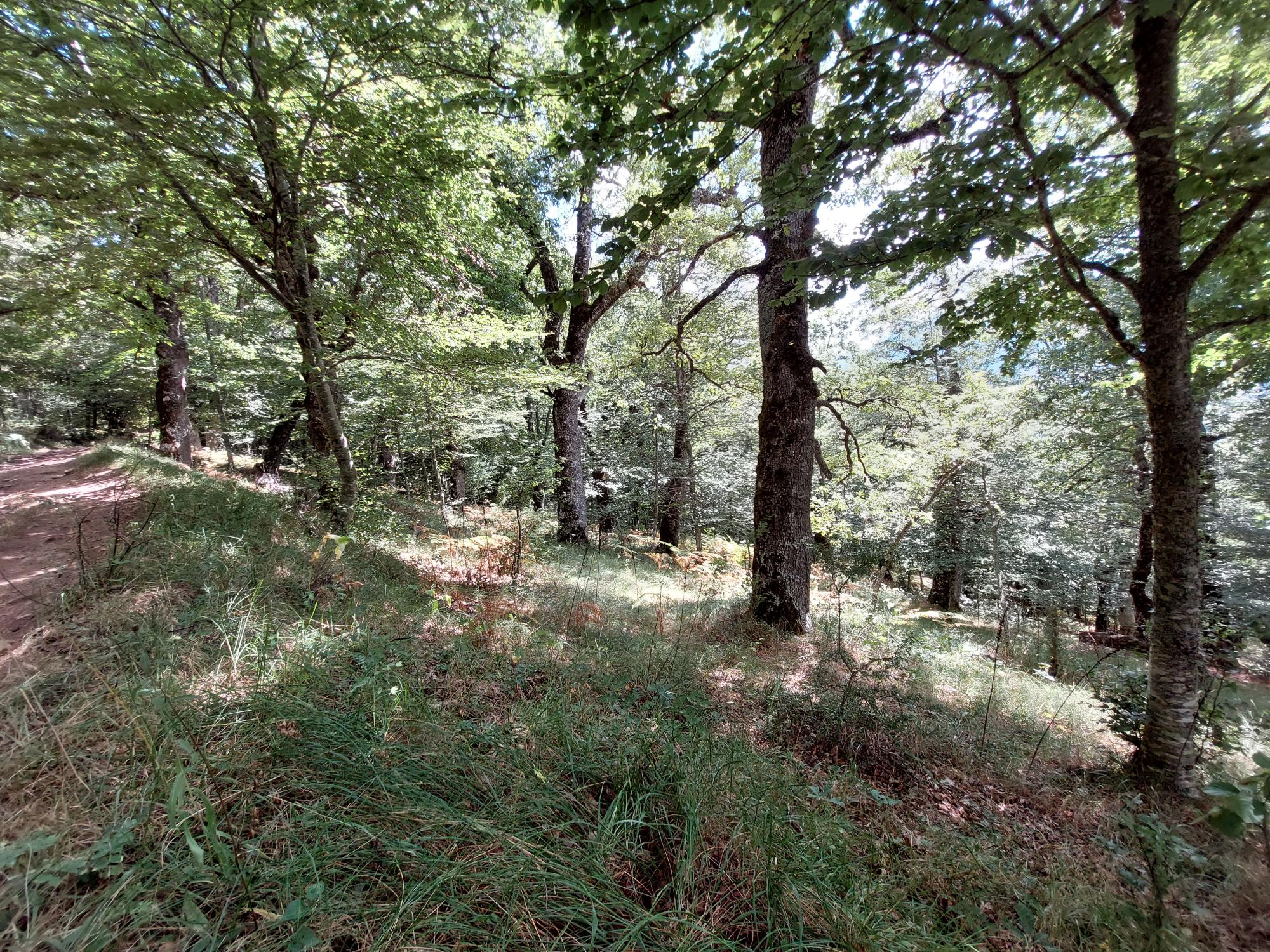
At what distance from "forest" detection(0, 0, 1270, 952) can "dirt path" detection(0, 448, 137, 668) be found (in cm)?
7

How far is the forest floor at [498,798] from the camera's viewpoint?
155 cm

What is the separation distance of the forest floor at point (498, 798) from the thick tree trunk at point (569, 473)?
6.49 m

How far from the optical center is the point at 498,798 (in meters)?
2.07

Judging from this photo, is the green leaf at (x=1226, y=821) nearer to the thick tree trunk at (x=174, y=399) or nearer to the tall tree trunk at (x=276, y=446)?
the thick tree trunk at (x=174, y=399)

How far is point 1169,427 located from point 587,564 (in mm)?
7587

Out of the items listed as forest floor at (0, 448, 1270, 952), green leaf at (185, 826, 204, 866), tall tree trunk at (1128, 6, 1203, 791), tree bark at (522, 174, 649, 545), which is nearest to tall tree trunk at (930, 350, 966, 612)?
tree bark at (522, 174, 649, 545)

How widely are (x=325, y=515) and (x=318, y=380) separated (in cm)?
188

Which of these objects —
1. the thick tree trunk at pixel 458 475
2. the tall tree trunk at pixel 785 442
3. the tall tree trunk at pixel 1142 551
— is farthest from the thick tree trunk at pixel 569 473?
the tall tree trunk at pixel 1142 551

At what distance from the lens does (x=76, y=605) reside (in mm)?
3084

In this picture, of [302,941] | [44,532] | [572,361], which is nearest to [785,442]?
[302,941]

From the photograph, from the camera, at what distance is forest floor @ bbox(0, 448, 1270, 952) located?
1.55m

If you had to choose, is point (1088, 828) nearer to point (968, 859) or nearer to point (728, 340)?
point (968, 859)

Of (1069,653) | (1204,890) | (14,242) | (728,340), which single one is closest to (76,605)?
(1204,890)

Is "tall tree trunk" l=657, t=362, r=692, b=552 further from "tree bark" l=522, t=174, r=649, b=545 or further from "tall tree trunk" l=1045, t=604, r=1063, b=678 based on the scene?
"tall tree trunk" l=1045, t=604, r=1063, b=678
